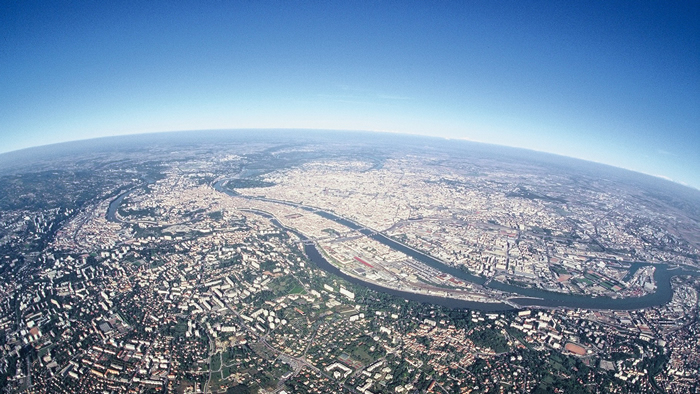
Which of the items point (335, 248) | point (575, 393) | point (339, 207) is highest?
point (339, 207)

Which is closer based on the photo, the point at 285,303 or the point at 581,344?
the point at 581,344

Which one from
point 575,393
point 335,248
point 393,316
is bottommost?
point 575,393

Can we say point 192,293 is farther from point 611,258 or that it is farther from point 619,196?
point 619,196

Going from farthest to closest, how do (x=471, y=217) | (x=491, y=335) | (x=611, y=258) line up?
(x=471, y=217) < (x=611, y=258) < (x=491, y=335)

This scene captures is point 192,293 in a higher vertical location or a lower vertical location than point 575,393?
higher

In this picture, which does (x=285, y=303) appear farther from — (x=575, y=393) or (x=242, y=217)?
(x=242, y=217)

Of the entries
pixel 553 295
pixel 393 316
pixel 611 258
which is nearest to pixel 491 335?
pixel 393 316

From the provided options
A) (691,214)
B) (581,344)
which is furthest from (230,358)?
(691,214)

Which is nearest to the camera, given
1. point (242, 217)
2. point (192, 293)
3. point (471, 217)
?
point (192, 293)

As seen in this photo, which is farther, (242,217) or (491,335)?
(242,217)
